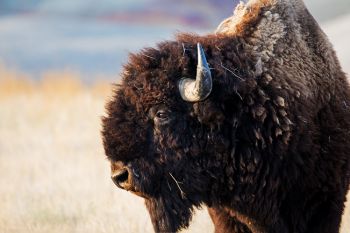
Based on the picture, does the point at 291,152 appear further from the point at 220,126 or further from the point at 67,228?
the point at 67,228

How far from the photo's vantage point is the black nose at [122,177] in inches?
188

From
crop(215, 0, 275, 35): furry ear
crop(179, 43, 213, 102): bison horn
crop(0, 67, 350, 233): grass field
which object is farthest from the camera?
crop(0, 67, 350, 233): grass field

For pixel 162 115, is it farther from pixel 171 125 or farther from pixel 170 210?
pixel 170 210

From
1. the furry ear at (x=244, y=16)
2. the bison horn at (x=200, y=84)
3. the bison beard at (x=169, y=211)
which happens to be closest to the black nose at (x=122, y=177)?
the bison beard at (x=169, y=211)

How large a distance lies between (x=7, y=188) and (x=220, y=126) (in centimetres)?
503

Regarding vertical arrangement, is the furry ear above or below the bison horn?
above

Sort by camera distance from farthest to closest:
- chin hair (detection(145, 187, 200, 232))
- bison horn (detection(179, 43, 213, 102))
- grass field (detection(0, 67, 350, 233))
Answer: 1. grass field (detection(0, 67, 350, 233))
2. chin hair (detection(145, 187, 200, 232))
3. bison horn (detection(179, 43, 213, 102))

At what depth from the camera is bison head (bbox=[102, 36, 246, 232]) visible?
15.7 feet

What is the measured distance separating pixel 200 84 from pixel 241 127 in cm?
43

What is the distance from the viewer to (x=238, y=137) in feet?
16.3

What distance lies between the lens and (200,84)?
4734 mm

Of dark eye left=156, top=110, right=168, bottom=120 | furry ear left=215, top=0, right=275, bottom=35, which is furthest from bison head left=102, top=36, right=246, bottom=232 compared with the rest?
furry ear left=215, top=0, right=275, bottom=35

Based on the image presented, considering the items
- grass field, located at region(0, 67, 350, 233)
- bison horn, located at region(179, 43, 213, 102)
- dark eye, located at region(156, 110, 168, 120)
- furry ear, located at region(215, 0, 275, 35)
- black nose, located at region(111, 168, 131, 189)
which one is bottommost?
grass field, located at region(0, 67, 350, 233)

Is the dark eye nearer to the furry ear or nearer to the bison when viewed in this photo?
the bison
